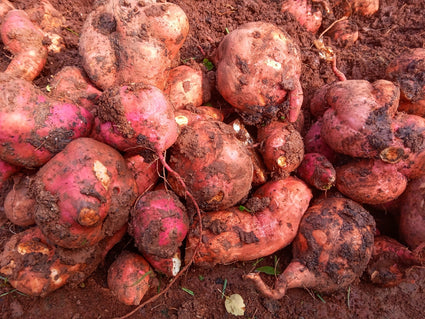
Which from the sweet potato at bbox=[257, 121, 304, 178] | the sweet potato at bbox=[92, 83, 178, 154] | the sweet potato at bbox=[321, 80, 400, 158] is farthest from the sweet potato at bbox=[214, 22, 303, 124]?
the sweet potato at bbox=[92, 83, 178, 154]

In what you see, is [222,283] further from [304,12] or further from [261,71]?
[304,12]

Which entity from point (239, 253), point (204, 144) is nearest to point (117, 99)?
point (204, 144)

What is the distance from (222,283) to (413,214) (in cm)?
154

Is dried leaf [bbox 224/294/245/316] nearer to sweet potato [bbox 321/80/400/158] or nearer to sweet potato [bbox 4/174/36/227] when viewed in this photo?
sweet potato [bbox 321/80/400/158]

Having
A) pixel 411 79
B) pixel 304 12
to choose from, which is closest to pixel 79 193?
pixel 411 79

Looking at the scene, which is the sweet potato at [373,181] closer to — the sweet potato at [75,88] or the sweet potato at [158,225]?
the sweet potato at [158,225]

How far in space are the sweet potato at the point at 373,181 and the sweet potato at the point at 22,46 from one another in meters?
2.73

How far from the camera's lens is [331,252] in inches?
81.9

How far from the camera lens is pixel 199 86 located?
2.49 metres

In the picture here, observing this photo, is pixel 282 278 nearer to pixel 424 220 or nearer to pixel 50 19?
pixel 424 220

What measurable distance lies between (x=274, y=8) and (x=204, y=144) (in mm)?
1954

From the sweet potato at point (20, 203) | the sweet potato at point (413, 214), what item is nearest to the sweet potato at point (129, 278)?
the sweet potato at point (20, 203)

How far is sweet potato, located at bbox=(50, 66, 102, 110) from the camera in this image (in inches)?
84.8

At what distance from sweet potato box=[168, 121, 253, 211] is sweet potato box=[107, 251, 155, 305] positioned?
57 cm
